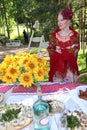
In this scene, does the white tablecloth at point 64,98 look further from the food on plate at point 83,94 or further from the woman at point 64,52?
the woman at point 64,52

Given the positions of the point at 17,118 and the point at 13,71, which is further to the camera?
the point at 13,71

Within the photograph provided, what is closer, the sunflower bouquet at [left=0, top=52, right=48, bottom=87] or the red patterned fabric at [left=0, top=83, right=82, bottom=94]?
the sunflower bouquet at [left=0, top=52, right=48, bottom=87]

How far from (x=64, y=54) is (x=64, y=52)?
0.9 inches

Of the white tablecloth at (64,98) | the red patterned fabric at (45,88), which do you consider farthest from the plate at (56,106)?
the red patterned fabric at (45,88)

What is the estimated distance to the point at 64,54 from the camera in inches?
132

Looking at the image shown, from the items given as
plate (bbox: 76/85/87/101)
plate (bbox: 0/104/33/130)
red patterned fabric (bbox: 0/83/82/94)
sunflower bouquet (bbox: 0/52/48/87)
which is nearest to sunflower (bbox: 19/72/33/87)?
sunflower bouquet (bbox: 0/52/48/87)

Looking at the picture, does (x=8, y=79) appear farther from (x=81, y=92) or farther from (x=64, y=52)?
(x=64, y=52)

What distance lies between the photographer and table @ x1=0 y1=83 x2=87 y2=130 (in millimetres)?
2379

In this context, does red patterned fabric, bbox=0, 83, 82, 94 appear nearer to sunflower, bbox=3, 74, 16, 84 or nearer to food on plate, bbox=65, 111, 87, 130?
sunflower, bbox=3, 74, 16, 84

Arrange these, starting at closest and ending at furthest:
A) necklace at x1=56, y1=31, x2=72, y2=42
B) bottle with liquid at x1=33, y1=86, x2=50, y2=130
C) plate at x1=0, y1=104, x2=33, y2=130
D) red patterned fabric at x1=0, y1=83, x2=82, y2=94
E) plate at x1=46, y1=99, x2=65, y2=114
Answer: bottle with liquid at x1=33, y1=86, x2=50, y2=130
plate at x1=0, y1=104, x2=33, y2=130
plate at x1=46, y1=99, x2=65, y2=114
red patterned fabric at x1=0, y1=83, x2=82, y2=94
necklace at x1=56, y1=31, x2=72, y2=42

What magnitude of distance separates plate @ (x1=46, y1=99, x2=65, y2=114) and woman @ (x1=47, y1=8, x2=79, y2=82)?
3.37 feet

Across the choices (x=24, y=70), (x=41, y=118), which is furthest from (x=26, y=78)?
(x=41, y=118)

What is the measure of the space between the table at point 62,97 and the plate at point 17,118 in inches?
6.7

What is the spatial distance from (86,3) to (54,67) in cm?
410
